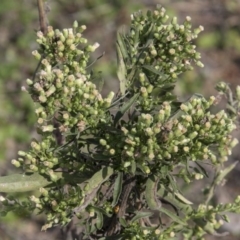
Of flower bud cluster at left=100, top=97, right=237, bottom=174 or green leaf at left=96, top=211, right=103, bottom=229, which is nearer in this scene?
flower bud cluster at left=100, top=97, right=237, bottom=174

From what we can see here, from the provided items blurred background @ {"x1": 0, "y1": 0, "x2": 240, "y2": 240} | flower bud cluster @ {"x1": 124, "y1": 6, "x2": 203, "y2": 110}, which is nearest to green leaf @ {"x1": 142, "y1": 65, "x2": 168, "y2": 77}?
flower bud cluster @ {"x1": 124, "y1": 6, "x2": 203, "y2": 110}

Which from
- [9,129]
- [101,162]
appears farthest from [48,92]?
[9,129]

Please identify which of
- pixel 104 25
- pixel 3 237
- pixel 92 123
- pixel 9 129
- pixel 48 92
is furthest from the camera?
pixel 104 25

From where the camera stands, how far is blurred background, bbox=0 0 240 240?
4980 millimetres

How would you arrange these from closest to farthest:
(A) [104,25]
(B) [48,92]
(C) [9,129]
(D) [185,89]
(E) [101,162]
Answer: (B) [48,92]
(E) [101,162]
(C) [9,129]
(D) [185,89]
(A) [104,25]

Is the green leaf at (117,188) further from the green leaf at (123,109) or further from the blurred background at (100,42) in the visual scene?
the blurred background at (100,42)

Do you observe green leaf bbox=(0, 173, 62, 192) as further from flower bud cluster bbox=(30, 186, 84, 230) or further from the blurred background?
the blurred background

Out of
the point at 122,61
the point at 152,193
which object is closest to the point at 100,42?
the point at 122,61

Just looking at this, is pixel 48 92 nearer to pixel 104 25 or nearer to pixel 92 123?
pixel 92 123

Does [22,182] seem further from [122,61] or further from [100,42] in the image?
[100,42]

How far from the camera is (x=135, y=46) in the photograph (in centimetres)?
182

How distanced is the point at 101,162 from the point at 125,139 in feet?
0.62

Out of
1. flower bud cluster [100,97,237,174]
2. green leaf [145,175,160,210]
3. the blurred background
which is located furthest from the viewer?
the blurred background

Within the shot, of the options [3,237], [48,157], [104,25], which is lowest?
[48,157]
